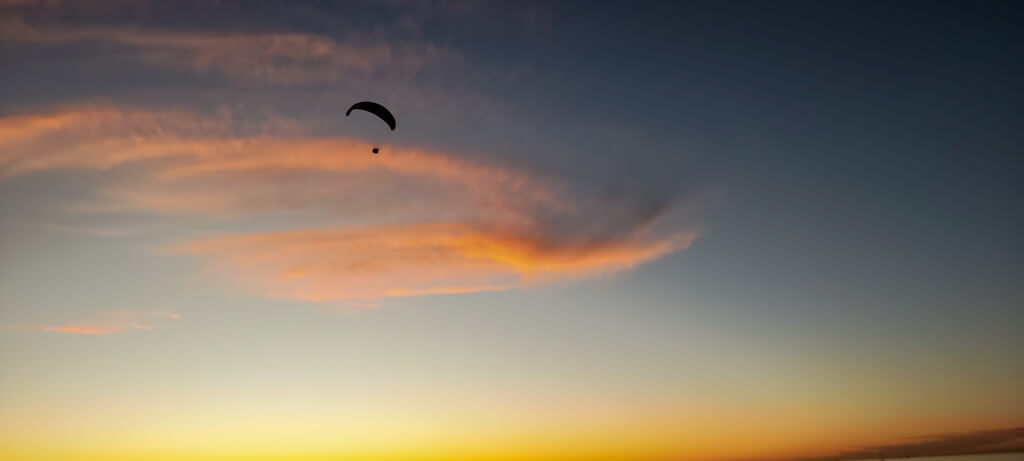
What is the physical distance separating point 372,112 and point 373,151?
4.81 m

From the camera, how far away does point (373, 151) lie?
112 m

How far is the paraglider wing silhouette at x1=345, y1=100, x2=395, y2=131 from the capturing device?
11469 centimetres

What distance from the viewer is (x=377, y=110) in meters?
115

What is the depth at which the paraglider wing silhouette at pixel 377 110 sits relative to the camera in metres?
115

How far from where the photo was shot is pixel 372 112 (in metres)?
115
